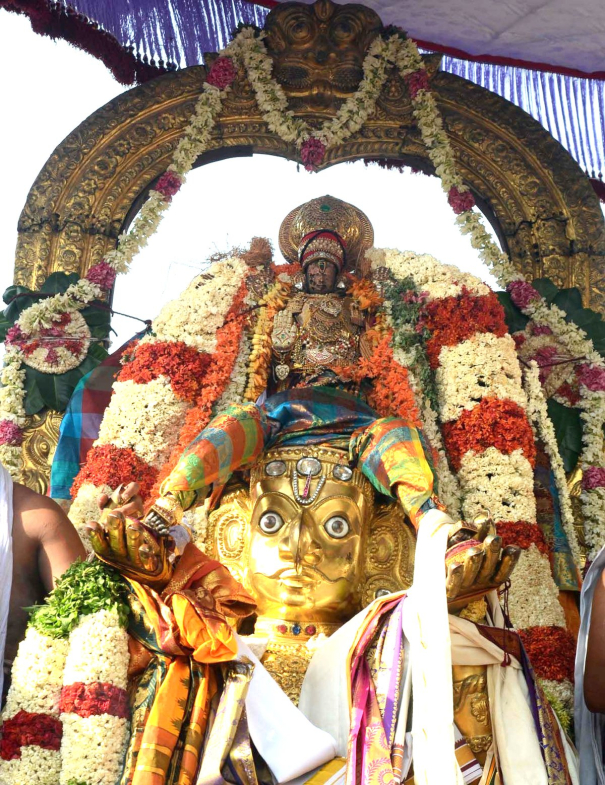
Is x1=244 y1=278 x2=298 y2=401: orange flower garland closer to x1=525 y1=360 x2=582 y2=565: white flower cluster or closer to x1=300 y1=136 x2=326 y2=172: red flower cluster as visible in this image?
x1=300 y1=136 x2=326 y2=172: red flower cluster

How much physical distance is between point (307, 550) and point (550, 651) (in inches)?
51.5

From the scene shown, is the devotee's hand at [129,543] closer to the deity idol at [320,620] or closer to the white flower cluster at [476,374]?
the deity idol at [320,620]

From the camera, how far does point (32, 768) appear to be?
488cm

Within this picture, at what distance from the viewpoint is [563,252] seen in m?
7.80

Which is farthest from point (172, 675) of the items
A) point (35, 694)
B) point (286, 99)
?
point (286, 99)

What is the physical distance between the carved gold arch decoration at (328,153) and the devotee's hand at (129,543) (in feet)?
8.88

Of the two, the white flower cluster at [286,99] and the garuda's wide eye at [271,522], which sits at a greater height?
the white flower cluster at [286,99]

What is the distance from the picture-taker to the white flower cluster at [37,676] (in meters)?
5.00

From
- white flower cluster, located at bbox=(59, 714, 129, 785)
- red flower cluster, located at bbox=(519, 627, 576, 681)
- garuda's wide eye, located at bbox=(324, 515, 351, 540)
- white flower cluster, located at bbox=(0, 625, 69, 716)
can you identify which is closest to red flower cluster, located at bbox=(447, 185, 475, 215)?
garuda's wide eye, located at bbox=(324, 515, 351, 540)

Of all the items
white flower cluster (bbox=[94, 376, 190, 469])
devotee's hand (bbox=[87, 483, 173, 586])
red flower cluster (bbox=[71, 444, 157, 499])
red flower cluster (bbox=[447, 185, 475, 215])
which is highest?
red flower cluster (bbox=[447, 185, 475, 215])

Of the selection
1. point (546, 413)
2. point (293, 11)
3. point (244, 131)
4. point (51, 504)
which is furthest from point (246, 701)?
point (293, 11)

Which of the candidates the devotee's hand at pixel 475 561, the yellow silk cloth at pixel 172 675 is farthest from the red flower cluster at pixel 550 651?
the yellow silk cloth at pixel 172 675

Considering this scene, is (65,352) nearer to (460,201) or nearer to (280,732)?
(460,201)

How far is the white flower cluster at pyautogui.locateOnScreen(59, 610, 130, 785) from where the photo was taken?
486 cm
